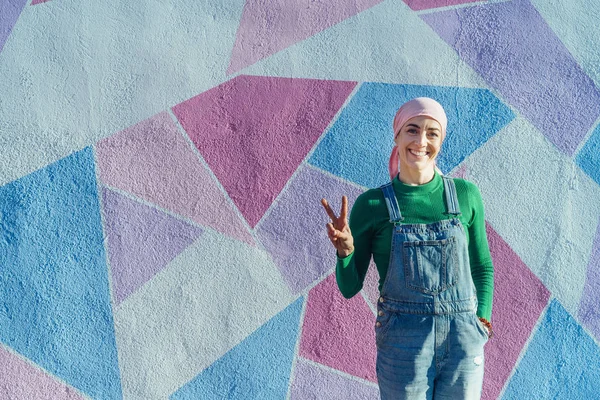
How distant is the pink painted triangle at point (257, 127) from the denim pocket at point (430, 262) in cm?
100

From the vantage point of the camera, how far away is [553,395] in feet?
9.89

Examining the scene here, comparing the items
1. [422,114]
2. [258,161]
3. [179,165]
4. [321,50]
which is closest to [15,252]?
[179,165]

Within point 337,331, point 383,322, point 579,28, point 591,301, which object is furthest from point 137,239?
point 579,28

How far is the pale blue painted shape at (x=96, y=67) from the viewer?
9.55 feet

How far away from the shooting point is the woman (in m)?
2.08

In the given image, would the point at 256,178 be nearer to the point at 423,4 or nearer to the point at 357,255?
the point at 357,255

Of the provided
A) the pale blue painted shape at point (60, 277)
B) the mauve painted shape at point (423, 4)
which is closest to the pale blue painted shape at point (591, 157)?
the mauve painted shape at point (423, 4)

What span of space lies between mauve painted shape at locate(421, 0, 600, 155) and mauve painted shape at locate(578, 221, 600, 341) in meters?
0.56

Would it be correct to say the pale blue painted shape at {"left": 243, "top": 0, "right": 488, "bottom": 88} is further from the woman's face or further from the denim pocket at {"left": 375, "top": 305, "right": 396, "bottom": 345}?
the denim pocket at {"left": 375, "top": 305, "right": 396, "bottom": 345}

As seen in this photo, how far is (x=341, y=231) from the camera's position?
80.8 inches

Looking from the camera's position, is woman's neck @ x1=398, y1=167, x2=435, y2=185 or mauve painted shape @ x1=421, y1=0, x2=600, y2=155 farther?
mauve painted shape @ x1=421, y1=0, x2=600, y2=155

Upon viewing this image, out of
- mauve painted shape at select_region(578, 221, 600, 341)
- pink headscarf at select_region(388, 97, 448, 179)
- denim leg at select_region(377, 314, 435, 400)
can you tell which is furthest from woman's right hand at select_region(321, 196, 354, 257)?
mauve painted shape at select_region(578, 221, 600, 341)

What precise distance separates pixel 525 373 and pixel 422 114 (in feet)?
4.92

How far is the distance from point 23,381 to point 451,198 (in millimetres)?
2034
